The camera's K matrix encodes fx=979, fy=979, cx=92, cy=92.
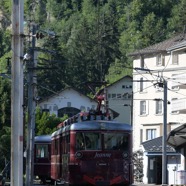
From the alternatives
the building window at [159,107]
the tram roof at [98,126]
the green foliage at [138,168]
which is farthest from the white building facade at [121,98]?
the tram roof at [98,126]

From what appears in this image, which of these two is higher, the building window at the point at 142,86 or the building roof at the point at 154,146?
the building window at the point at 142,86

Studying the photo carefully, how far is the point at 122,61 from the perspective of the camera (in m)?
164

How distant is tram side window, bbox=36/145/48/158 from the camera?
193 ft

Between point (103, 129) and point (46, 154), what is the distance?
1949cm

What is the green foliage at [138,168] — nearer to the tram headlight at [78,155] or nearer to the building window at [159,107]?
the building window at [159,107]

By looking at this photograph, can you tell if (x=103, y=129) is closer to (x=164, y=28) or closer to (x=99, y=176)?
(x=99, y=176)

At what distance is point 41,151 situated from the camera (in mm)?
59375

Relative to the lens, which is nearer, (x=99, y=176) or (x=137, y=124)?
Answer: (x=99, y=176)

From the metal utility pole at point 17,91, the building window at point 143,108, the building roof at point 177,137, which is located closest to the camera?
the metal utility pole at point 17,91

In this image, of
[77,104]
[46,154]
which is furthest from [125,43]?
[46,154]

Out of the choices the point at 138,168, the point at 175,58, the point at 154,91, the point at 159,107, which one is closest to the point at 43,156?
the point at 138,168

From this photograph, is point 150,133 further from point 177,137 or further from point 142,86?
point 177,137

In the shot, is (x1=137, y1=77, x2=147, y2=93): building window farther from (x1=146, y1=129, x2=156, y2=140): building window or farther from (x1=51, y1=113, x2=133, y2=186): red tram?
(x1=51, y1=113, x2=133, y2=186): red tram

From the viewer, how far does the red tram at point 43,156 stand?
58281 mm
